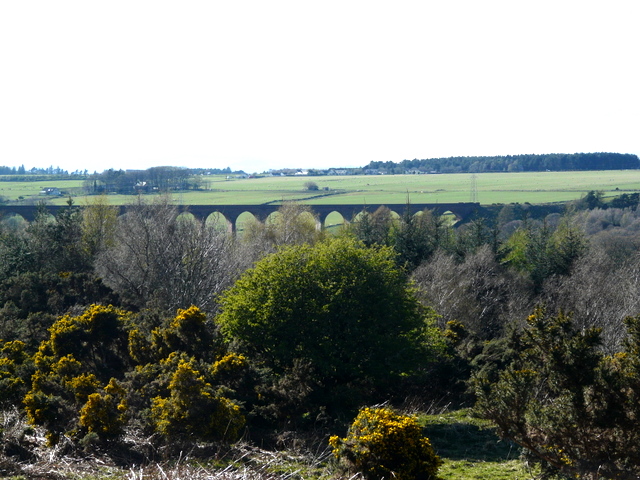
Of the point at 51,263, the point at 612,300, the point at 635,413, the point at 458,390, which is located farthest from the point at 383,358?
the point at 51,263

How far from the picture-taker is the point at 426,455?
10547mm

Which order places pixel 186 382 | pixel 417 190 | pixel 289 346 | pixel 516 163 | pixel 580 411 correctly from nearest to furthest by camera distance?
1. pixel 580 411
2. pixel 186 382
3. pixel 289 346
4. pixel 417 190
5. pixel 516 163

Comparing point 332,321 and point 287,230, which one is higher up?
point 287,230

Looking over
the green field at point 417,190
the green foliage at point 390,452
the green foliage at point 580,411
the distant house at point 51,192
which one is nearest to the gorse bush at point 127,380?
the green foliage at point 390,452

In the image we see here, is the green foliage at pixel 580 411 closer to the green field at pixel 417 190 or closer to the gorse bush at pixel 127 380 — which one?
the gorse bush at pixel 127 380

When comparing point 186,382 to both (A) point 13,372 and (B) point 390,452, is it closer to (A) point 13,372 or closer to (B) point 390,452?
(B) point 390,452

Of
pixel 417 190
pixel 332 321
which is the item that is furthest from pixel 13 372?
pixel 417 190

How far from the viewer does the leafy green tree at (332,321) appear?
706 inches

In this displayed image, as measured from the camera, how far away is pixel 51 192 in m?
107

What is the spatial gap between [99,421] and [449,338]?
13.3 meters

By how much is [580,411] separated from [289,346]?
32.7 feet

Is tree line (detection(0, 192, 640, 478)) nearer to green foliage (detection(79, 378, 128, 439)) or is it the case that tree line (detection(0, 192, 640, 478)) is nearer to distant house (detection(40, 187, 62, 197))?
green foliage (detection(79, 378, 128, 439))

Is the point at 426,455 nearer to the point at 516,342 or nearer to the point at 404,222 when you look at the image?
the point at 516,342

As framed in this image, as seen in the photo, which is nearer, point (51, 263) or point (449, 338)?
point (449, 338)
